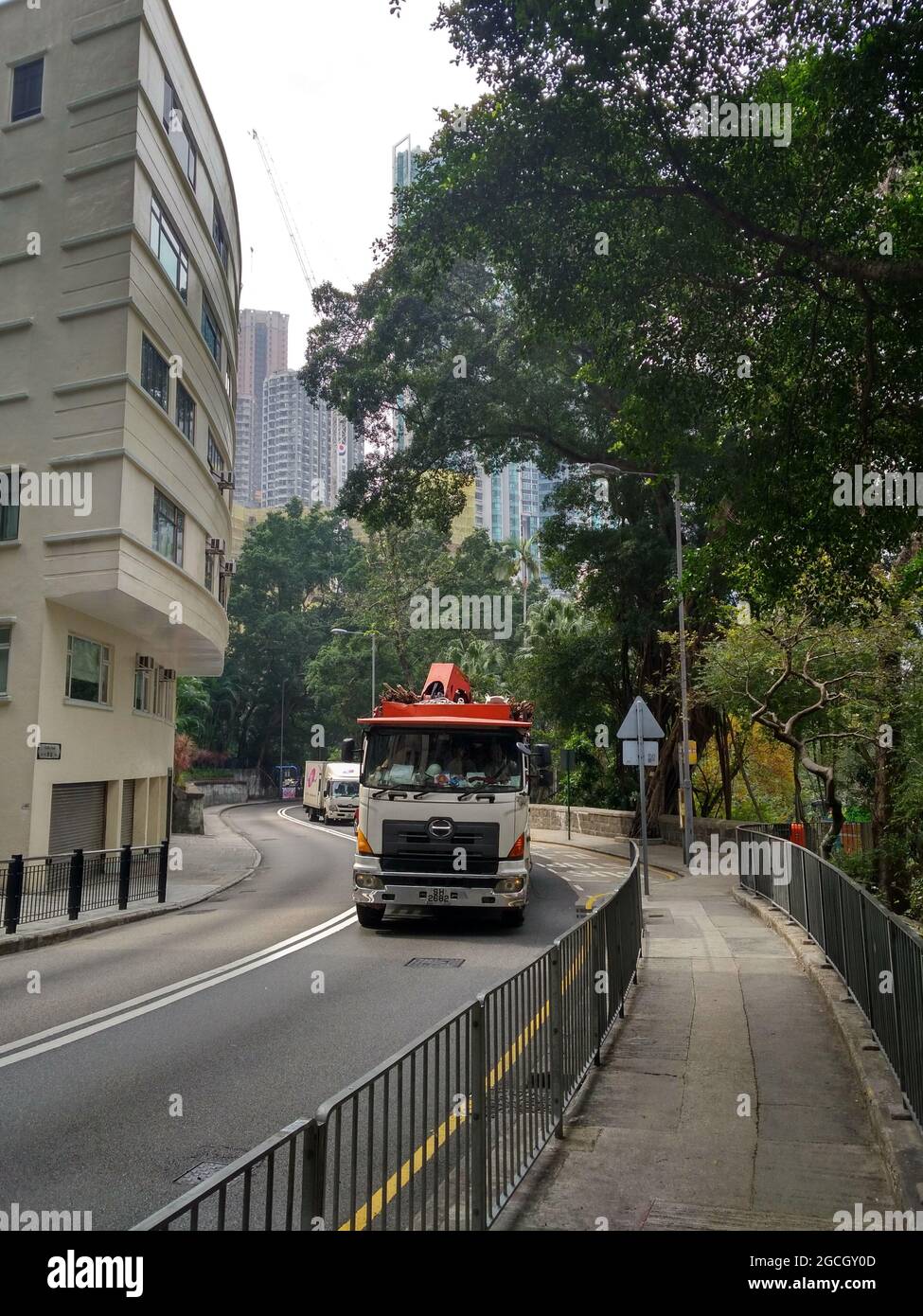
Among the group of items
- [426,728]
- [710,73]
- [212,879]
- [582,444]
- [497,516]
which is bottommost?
[212,879]

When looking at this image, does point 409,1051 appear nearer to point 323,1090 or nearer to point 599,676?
point 323,1090

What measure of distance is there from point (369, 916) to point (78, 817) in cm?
1013

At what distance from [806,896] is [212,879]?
15.0m

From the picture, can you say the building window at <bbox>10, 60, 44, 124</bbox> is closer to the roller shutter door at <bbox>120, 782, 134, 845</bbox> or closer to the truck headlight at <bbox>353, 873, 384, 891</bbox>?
the roller shutter door at <bbox>120, 782, 134, 845</bbox>

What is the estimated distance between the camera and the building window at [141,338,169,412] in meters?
20.8

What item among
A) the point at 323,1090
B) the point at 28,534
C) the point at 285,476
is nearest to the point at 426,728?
the point at 323,1090

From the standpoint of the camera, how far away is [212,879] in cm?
2342

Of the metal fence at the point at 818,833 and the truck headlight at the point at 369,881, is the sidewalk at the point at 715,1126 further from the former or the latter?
the metal fence at the point at 818,833

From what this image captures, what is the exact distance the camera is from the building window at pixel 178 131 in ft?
72.4

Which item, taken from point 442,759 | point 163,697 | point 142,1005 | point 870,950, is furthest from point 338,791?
point 870,950

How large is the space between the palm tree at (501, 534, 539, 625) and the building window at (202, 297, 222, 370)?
3984cm

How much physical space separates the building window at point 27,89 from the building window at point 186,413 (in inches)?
238

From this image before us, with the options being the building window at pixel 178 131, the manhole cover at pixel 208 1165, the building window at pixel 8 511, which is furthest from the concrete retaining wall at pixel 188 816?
the manhole cover at pixel 208 1165

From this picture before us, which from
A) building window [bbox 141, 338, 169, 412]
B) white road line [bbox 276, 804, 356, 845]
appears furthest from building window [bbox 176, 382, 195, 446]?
white road line [bbox 276, 804, 356, 845]
